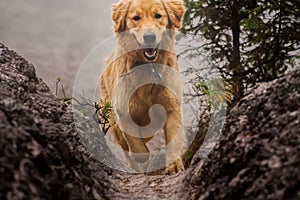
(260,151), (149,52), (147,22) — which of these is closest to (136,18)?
(147,22)

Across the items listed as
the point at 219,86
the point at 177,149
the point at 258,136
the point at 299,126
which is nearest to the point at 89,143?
the point at 177,149

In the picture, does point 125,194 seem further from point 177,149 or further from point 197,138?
point 197,138

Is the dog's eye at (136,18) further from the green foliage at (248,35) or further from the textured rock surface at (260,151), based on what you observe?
the textured rock surface at (260,151)

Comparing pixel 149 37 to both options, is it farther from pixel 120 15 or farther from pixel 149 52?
pixel 120 15

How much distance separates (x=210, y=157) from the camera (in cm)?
192

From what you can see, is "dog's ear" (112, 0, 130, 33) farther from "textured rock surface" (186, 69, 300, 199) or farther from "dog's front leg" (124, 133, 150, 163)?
"textured rock surface" (186, 69, 300, 199)

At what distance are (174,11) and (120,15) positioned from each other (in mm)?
771

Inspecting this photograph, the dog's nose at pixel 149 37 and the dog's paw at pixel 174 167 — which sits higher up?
the dog's nose at pixel 149 37

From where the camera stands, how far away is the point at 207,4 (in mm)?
6520

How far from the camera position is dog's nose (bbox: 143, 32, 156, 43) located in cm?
485

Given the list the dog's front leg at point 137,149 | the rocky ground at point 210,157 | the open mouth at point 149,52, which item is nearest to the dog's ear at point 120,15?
the open mouth at point 149,52

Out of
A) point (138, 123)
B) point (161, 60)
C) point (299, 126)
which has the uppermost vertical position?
point (161, 60)

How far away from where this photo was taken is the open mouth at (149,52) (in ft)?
16.5

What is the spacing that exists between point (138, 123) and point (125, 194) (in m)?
3.03
